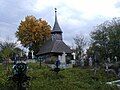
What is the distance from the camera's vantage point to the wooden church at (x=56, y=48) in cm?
6488

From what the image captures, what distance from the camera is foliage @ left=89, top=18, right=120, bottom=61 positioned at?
194 feet

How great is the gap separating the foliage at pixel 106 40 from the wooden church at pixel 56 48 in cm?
577

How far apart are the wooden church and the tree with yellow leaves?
5987 mm

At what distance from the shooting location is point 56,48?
6594cm

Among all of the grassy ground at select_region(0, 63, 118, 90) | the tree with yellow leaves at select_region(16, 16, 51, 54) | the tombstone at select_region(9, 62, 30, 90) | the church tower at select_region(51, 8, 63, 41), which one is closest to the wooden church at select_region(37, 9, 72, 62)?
the church tower at select_region(51, 8, 63, 41)

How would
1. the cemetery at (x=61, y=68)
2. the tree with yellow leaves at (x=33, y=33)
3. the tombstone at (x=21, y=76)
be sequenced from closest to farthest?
the tombstone at (x=21, y=76) → the cemetery at (x=61, y=68) → the tree with yellow leaves at (x=33, y=33)

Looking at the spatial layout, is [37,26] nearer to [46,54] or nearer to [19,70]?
[46,54]

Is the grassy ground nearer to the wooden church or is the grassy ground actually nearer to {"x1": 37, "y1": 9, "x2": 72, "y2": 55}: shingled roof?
the wooden church

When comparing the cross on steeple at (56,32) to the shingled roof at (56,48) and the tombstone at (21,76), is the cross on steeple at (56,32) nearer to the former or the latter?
the shingled roof at (56,48)

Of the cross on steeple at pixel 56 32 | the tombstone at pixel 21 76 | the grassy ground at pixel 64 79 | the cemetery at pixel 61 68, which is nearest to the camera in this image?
the tombstone at pixel 21 76

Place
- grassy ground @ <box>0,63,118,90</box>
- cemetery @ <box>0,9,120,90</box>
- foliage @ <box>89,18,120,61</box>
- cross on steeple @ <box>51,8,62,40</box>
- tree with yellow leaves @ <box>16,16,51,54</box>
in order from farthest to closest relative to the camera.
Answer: tree with yellow leaves @ <box>16,16,51,54</box>, cross on steeple @ <box>51,8,62,40</box>, foliage @ <box>89,18,120,61</box>, grassy ground @ <box>0,63,118,90</box>, cemetery @ <box>0,9,120,90</box>

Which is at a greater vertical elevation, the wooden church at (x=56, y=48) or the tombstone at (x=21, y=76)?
the wooden church at (x=56, y=48)

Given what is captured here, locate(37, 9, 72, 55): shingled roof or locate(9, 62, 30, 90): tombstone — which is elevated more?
locate(37, 9, 72, 55): shingled roof

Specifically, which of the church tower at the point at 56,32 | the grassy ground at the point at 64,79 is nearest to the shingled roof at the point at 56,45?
the church tower at the point at 56,32
